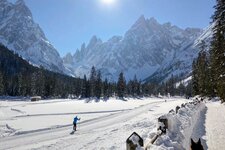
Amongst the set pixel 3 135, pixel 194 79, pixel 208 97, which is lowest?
pixel 3 135

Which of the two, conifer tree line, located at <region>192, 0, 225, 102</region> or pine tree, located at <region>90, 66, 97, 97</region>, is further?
pine tree, located at <region>90, 66, 97, 97</region>

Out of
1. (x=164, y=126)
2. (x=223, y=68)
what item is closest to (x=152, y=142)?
(x=164, y=126)

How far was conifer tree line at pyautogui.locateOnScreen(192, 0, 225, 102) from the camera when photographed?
35.4 metres

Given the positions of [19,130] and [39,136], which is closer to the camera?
[39,136]

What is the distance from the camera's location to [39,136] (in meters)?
29.4

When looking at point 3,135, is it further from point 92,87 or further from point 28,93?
point 28,93

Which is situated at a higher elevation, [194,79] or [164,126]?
[194,79]

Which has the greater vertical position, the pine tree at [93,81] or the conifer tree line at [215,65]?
the pine tree at [93,81]

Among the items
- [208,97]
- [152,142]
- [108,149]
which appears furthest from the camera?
[208,97]

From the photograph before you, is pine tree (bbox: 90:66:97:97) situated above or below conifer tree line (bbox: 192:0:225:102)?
above

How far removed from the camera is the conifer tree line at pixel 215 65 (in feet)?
116

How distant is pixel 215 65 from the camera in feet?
129

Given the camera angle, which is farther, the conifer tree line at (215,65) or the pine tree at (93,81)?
the pine tree at (93,81)

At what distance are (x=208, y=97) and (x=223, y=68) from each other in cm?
4056
